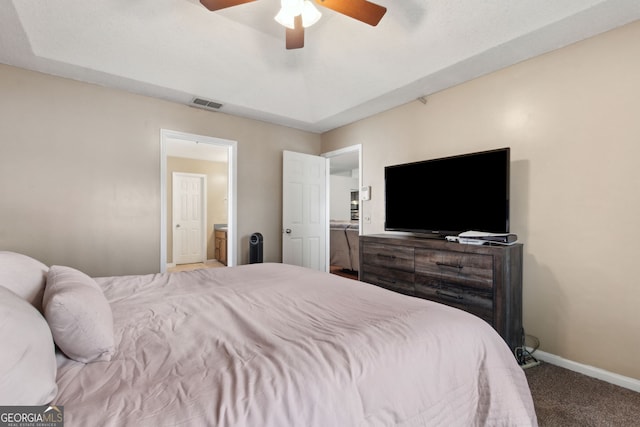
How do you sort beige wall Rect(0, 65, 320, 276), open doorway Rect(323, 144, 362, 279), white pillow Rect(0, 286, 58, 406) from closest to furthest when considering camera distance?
white pillow Rect(0, 286, 58, 406) → beige wall Rect(0, 65, 320, 276) → open doorway Rect(323, 144, 362, 279)

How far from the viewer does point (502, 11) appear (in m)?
2.07

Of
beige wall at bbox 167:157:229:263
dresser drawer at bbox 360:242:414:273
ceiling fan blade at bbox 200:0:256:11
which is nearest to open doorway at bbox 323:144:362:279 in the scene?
dresser drawer at bbox 360:242:414:273

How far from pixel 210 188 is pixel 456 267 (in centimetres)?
622

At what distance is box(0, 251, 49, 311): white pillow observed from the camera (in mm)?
1127

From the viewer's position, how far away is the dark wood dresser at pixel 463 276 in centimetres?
213

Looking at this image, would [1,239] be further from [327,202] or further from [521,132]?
[521,132]

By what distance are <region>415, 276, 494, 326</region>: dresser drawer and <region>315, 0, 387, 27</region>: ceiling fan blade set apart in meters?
2.06

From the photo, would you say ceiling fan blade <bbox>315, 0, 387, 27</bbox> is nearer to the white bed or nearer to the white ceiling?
the white ceiling

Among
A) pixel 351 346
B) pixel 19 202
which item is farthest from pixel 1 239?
pixel 351 346

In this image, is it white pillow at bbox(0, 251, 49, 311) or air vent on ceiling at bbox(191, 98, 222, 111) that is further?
air vent on ceiling at bbox(191, 98, 222, 111)

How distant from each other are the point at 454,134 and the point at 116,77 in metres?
3.43

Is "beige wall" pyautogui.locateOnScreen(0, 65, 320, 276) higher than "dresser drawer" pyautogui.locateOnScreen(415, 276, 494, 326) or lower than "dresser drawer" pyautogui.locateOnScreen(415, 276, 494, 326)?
higher

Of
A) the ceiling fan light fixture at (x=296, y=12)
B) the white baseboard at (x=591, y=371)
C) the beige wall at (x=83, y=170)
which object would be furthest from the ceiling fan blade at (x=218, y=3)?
the white baseboard at (x=591, y=371)

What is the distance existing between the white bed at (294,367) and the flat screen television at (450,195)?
150 centimetres
